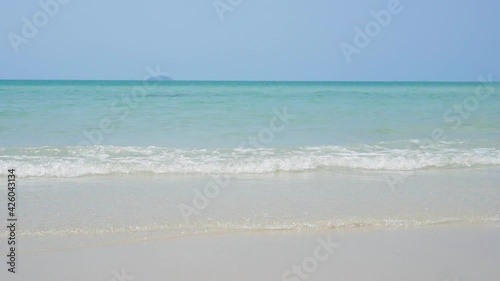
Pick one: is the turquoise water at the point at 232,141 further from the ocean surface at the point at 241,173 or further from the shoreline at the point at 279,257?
the shoreline at the point at 279,257

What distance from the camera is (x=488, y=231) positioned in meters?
6.31

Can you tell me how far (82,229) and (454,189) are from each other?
5.87 metres

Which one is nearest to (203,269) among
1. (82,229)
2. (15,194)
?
(82,229)

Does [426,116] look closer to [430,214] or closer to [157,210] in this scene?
[430,214]

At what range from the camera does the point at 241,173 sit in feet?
32.0

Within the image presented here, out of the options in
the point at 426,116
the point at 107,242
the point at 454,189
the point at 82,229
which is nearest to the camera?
the point at 107,242

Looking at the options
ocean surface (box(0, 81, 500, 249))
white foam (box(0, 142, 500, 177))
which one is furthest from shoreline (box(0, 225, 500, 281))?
white foam (box(0, 142, 500, 177))

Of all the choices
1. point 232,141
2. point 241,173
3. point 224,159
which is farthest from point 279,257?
point 232,141

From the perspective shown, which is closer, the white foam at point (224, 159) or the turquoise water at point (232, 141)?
the white foam at point (224, 159)

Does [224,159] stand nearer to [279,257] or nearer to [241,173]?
[241,173]

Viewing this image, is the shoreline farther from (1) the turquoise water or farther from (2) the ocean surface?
(1) the turquoise water

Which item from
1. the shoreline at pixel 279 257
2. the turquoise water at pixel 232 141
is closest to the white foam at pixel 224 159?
the turquoise water at pixel 232 141

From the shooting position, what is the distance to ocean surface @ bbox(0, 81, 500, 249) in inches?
257

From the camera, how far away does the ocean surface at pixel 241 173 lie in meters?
6.52
